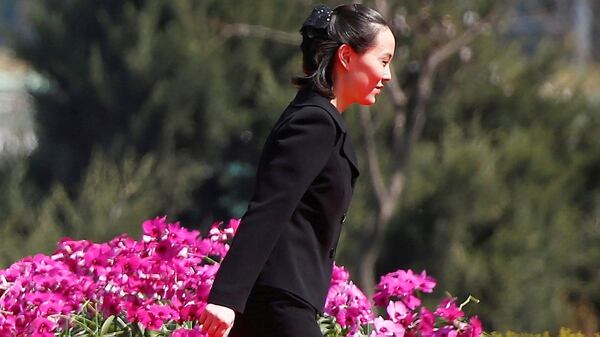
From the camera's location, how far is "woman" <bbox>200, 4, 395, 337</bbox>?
9.46ft

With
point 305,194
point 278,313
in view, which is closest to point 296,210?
point 305,194

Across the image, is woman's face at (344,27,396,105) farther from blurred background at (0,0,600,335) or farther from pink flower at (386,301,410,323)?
blurred background at (0,0,600,335)

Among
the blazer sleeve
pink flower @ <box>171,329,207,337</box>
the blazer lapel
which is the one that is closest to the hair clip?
the blazer lapel

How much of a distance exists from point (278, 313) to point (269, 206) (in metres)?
0.24

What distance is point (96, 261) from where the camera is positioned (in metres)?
3.76

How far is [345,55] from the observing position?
310cm

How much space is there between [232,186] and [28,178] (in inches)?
52.2

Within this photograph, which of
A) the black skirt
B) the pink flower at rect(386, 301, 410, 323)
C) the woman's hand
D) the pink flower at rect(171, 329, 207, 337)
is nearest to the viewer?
the woman's hand

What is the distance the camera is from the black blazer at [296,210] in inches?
113

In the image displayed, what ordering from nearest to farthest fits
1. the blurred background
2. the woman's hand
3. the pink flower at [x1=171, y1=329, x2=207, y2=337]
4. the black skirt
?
1. the woman's hand
2. the black skirt
3. the pink flower at [x1=171, y1=329, x2=207, y2=337]
4. the blurred background

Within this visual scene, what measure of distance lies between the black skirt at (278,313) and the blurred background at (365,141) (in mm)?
5601

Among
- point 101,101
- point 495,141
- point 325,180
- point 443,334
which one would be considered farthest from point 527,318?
point 325,180

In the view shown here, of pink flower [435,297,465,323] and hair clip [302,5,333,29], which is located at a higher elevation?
hair clip [302,5,333,29]

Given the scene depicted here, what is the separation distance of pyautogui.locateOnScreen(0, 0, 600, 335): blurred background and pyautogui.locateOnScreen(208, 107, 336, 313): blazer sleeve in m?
5.67
